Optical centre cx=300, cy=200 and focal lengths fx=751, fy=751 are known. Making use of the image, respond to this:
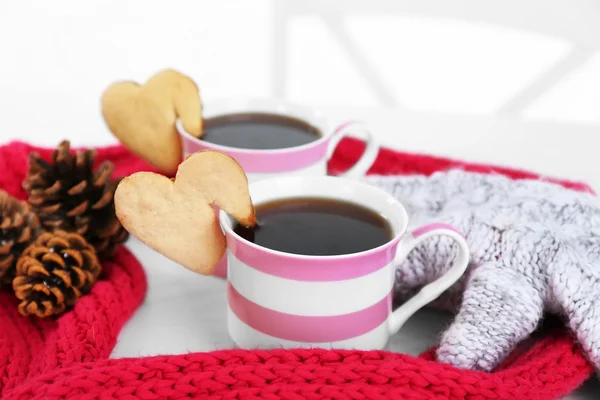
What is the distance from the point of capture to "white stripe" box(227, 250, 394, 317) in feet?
1.59

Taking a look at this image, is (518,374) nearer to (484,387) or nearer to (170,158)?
(484,387)

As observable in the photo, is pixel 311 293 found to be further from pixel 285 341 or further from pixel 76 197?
pixel 76 197

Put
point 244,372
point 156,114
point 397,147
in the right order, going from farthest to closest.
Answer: point 397,147, point 156,114, point 244,372

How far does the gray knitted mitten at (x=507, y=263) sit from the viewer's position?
506 mm

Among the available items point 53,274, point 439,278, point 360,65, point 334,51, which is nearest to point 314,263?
point 439,278

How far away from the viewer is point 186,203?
508mm

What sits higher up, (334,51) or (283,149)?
(283,149)

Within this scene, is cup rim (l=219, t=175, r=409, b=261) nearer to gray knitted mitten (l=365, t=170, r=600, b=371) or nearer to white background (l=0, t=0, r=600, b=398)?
gray knitted mitten (l=365, t=170, r=600, b=371)

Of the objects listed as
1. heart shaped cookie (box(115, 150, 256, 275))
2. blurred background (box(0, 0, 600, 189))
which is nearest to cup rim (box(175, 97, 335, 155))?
heart shaped cookie (box(115, 150, 256, 275))

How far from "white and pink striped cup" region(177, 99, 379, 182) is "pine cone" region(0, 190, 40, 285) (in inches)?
5.8

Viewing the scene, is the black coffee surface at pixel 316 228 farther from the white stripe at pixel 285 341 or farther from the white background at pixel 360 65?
the white background at pixel 360 65

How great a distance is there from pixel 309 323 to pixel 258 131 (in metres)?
0.27

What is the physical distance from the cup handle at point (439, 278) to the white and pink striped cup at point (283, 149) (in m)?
0.14

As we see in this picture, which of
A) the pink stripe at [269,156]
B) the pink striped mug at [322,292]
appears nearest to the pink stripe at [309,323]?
the pink striped mug at [322,292]
